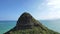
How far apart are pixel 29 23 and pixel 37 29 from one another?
55.8 inches

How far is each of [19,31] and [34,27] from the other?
85.9 inches

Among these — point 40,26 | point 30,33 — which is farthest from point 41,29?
point 30,33

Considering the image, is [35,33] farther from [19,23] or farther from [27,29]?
[19,23]

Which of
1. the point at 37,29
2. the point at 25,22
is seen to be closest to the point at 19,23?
the point at 25,22

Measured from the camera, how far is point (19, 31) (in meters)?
24.3

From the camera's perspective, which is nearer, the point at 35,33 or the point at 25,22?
the point at 35,33

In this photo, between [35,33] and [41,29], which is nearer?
[35,33]

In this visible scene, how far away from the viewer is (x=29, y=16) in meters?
26.3

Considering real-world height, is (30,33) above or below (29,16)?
below

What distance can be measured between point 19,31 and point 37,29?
2.39 metres

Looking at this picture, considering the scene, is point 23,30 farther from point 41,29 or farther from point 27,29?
point 41,29

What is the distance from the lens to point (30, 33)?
78.0ft

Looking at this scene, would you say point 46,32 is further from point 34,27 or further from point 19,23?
point 19,23

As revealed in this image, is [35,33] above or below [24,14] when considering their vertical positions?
below
